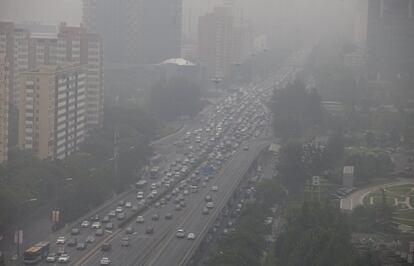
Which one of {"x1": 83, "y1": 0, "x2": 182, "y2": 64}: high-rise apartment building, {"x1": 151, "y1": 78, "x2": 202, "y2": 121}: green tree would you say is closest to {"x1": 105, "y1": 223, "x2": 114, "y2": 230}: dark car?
{"x1": 151, "y1": 78, "x2": 202, "y2": 121}: green tree

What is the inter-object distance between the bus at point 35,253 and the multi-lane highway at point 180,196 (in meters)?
0.06

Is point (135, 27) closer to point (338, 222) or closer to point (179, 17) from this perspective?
point (179, 17)

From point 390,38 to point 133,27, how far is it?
514cm

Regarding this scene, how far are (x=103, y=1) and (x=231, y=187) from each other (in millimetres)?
8452

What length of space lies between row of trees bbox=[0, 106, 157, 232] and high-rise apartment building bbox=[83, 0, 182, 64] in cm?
627

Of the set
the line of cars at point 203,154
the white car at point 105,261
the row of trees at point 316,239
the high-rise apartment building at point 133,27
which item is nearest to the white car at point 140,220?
the line of cars at point 203,154

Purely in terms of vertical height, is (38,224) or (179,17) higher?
(179,17)

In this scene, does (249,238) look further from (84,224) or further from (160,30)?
(160,30)

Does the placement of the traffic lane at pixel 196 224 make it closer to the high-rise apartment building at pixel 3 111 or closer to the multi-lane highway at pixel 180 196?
the multi-lane highway at pixel 180 196

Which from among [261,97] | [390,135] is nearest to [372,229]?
[390,135]

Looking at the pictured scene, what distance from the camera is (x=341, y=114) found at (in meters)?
11.7

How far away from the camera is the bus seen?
5.47 metres

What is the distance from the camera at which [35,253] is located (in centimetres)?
550

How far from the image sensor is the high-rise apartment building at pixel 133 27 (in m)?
15.8
